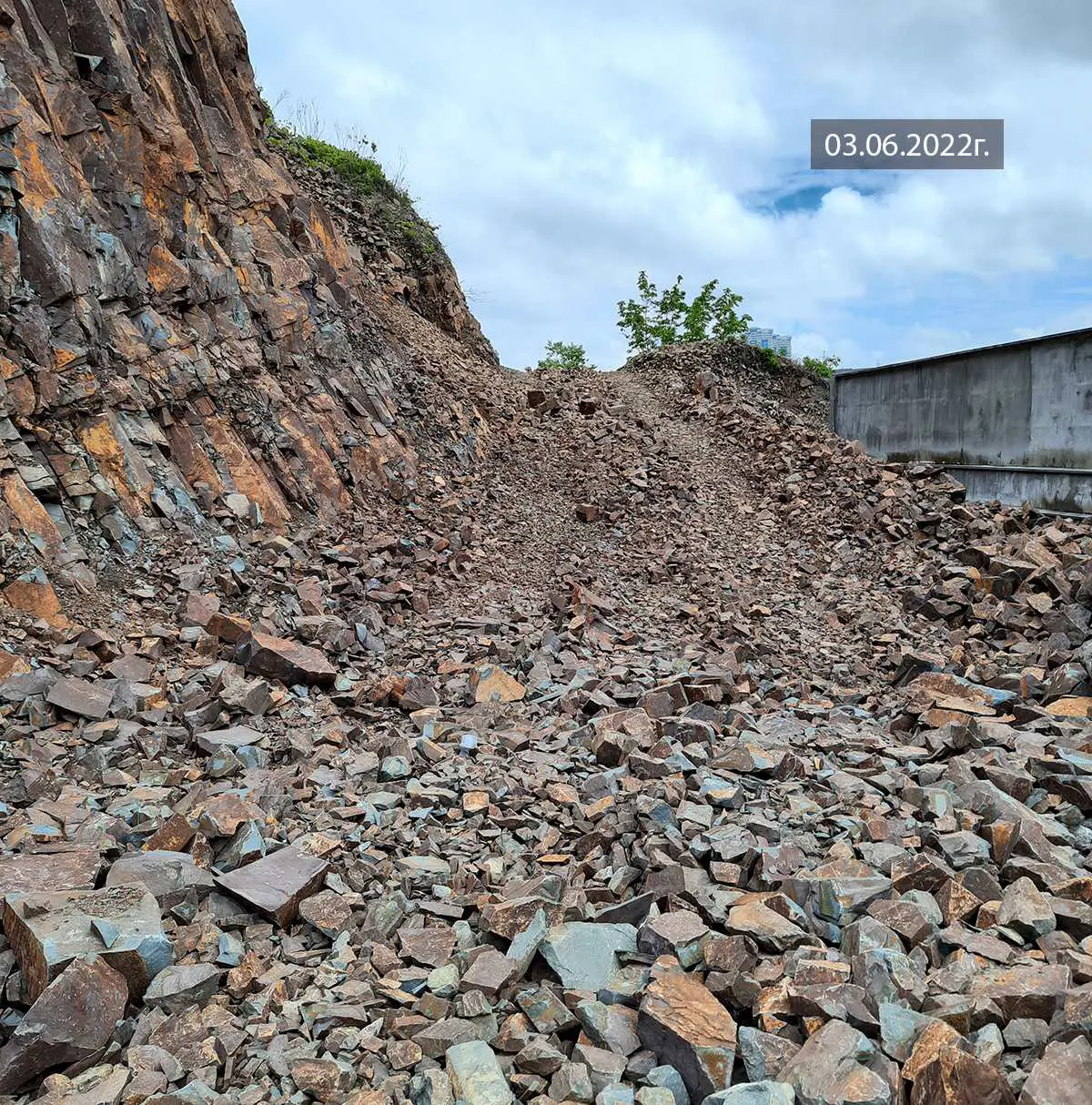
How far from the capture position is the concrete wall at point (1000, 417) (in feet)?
35.4

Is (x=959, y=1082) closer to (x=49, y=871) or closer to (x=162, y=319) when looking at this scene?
(x=49, y=871)

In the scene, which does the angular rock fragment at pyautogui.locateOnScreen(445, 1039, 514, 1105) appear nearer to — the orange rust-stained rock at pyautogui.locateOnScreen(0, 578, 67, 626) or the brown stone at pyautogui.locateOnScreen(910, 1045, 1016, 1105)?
the brown stone at pyautogui.locateOnScreen(910, 1045, 1016, 1105)

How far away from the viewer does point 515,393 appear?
54.3 feet

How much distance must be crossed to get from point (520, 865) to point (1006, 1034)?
240 cm

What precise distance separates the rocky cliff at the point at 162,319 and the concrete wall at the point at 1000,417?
8.56 m

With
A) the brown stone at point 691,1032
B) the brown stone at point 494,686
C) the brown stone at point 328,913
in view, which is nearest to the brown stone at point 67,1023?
the brown stone at point 328,913

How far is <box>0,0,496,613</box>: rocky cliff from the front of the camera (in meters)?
7.20

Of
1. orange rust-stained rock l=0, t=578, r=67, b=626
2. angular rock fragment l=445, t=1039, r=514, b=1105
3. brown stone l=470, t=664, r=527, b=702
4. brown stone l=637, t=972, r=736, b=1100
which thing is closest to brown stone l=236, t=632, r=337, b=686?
brown stone l=470, t=664, r=527, b=702

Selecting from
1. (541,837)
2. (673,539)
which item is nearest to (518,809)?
(541,837)

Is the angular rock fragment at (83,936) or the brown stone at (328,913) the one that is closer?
the angular rock fragment at (83,936)

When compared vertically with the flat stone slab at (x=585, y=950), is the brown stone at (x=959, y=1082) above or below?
above

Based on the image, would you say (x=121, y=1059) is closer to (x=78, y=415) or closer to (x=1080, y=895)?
(x=1080, y=895)

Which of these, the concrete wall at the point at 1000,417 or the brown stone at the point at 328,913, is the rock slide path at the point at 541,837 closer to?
the brown stone at the point at 328,913

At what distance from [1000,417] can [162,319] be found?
41.7ft
